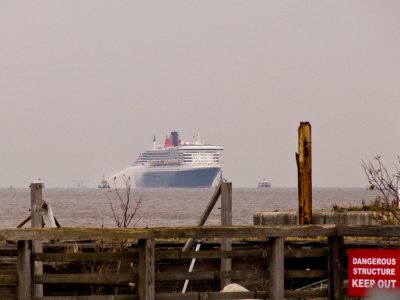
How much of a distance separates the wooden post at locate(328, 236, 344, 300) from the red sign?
0.64 metres

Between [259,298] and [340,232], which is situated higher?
[340,232]

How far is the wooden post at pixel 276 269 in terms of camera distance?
1122 centimetres

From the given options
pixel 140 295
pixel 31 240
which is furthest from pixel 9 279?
pixel 140 295

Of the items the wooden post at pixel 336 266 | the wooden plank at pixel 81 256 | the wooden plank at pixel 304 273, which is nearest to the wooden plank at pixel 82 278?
the wooden plank at pixel 81 256

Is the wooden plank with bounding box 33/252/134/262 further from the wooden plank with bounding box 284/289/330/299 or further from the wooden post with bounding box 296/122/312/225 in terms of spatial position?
the wooden post with bounding box 296/122/312/225

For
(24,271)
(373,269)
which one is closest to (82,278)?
(24,271)

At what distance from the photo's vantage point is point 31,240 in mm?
11008

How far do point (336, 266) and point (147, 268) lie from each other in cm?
208

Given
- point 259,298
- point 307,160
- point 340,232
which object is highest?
point 307,160

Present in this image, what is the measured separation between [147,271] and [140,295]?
0.93ft

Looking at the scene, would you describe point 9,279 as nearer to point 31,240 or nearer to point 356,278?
point 31,240

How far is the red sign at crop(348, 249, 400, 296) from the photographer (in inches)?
417

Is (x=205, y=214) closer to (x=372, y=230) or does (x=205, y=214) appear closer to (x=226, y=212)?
(x=226, y=212)

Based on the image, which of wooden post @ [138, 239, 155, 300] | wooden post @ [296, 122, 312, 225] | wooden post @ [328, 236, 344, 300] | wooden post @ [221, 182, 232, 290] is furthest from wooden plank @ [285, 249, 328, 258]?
wooden post @ [296, 122, 312, 225]
